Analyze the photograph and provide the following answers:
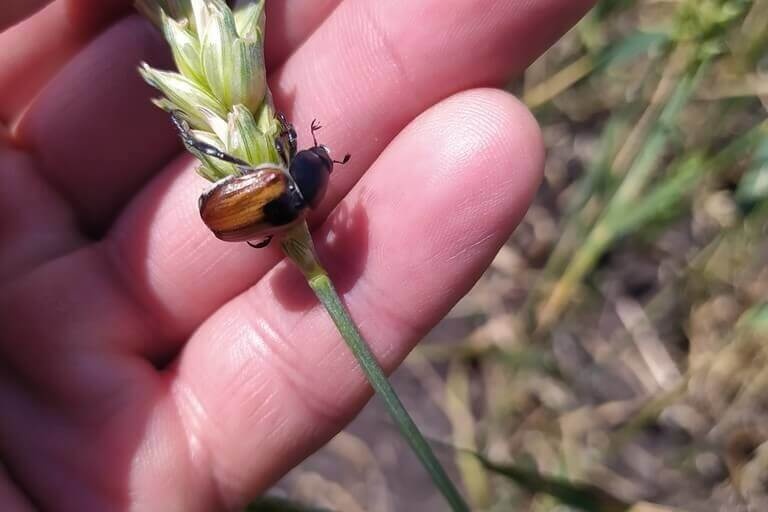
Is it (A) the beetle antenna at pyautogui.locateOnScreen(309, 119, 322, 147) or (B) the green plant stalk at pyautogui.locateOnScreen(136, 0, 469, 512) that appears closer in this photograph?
(B) the green plant stalk at pyautogui.locateOnScreen(136, 0, 469, 512)

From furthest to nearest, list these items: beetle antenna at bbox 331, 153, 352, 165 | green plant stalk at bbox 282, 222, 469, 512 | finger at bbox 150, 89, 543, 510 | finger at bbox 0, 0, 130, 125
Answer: finger at bbox 0, 0, 130, 125 → beetle antenna at bbox 331, 153, 352, 165 → finger at bbox 150, 89, 543, 510 → green plant stalk at bbox 282, 222, 469, 512

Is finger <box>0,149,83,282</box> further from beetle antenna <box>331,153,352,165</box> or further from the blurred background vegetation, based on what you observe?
the blurred background vegetation

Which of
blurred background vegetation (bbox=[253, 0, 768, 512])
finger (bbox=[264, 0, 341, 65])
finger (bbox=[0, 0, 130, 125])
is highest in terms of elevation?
finger (bbox=[0, 0, 130, 125])

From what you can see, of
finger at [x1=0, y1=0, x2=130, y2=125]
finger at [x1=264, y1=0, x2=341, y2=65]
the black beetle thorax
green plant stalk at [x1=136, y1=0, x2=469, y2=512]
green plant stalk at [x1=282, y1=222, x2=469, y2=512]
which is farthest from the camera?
finger at [x1=0, y1=0, x2=130, y2=125]

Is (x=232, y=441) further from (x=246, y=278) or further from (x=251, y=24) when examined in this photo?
(x=251, y=24)

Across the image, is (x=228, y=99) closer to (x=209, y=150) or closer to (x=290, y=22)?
(x=209, y=150)

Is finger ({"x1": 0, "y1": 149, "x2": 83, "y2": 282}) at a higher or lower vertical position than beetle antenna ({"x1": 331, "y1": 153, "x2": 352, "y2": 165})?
higher

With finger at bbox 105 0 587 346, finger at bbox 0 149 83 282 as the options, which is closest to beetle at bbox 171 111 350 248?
finger at bbox 105 0 587 346

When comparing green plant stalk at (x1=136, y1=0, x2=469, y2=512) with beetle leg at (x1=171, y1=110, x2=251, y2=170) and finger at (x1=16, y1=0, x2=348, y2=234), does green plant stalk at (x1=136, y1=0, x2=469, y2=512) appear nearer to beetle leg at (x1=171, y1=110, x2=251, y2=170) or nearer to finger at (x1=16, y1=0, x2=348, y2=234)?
beetle leg at (x1=171, y1=110, x2=251, y2=170)

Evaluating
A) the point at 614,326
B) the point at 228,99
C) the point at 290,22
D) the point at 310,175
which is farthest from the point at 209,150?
the point at 614,326
